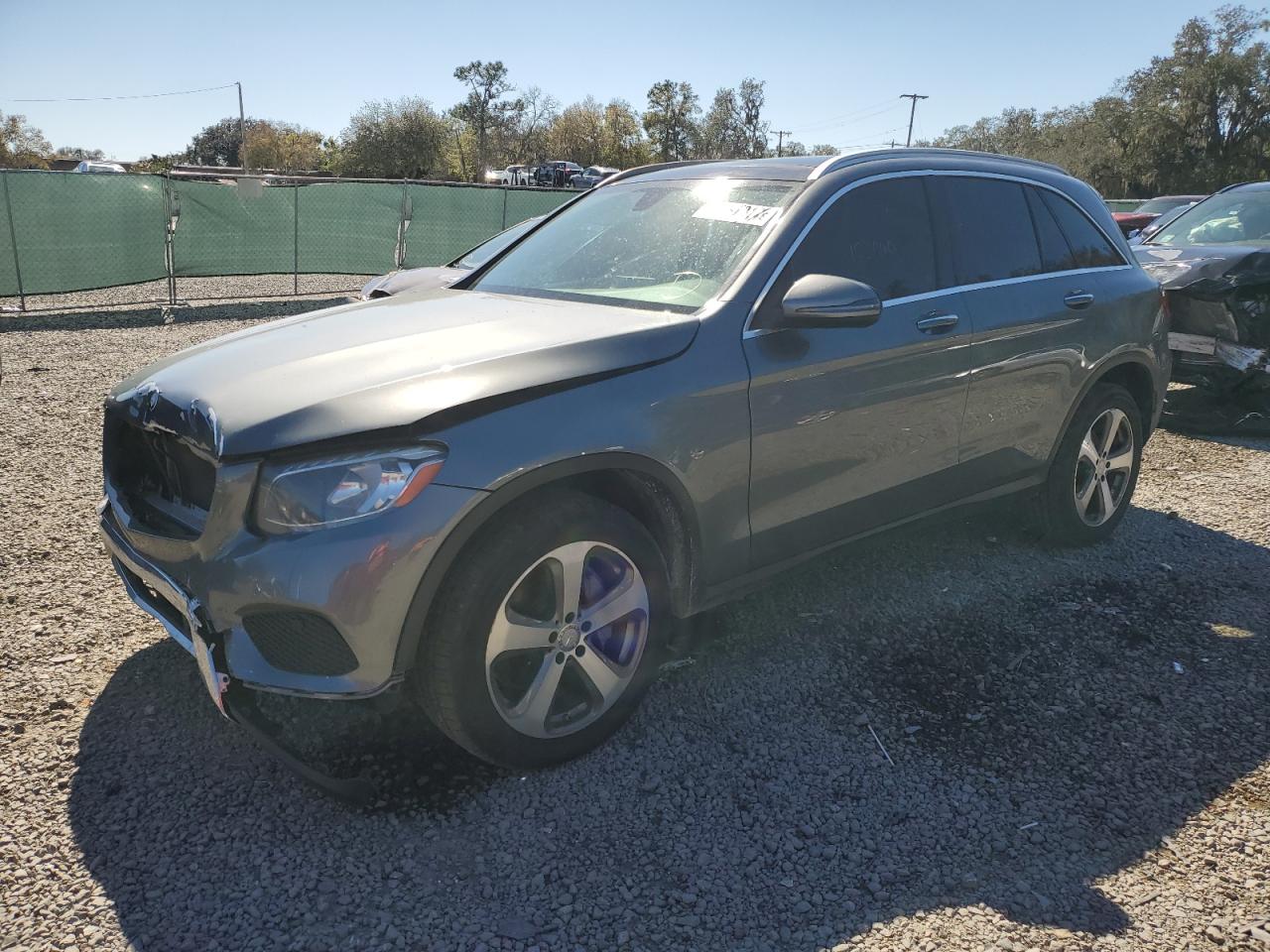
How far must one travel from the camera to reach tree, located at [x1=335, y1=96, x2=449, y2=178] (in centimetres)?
7088

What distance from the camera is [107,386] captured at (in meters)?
7.86

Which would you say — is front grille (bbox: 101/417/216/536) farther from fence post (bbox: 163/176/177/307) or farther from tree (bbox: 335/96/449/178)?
tree (bbox: 335/96/449/178)

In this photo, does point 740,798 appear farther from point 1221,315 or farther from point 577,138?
point 577,138

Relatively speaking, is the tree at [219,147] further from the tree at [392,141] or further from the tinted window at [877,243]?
the tinted window at [877,243]

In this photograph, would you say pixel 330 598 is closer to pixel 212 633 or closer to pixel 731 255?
pixel 212 633

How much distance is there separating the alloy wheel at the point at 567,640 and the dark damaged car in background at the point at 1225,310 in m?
6.29

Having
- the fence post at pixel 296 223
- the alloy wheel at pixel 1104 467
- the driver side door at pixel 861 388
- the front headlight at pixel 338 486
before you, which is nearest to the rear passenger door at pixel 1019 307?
the driver side door at pixel 861 388

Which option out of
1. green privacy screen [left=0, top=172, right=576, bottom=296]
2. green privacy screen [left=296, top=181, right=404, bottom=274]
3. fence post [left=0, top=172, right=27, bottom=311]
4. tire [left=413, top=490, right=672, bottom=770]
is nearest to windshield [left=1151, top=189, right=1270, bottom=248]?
tire [left=413, top=490, right=672, bottom=770]

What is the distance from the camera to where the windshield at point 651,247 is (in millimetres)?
3184

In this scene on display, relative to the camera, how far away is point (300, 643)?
237 cm

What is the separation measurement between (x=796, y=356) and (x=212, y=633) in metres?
1.94

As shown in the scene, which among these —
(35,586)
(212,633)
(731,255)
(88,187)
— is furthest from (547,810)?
(88,187)

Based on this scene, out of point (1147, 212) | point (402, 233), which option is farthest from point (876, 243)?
point (1147, 212)

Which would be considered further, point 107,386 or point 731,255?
point 107,386
